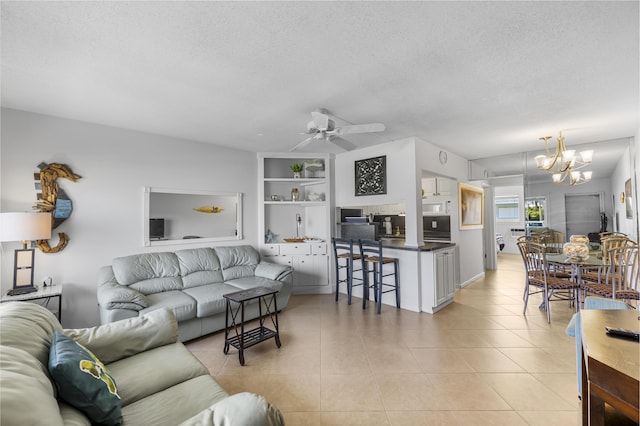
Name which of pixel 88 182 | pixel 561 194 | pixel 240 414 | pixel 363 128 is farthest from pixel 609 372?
pixel 561 194

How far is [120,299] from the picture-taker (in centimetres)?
266

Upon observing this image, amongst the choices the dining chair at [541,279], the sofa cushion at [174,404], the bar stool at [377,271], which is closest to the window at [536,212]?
the dining chair at [541,279]

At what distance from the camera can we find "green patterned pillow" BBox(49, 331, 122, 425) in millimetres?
1133

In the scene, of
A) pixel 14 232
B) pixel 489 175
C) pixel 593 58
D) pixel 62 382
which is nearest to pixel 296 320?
pixel 62 382

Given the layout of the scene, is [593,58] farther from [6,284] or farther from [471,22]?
[6,284]

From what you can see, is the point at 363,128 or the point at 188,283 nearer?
the point at 363,128

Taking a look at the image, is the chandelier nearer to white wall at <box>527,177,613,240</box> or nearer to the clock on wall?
white wall at <box>527,177,613,240</box>

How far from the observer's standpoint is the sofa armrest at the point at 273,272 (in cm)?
382

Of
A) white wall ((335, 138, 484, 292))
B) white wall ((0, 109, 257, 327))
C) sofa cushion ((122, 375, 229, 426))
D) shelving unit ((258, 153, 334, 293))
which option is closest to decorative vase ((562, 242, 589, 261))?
white wall ((335, 138, 484, 292))

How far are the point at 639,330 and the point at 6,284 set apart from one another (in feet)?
16.0

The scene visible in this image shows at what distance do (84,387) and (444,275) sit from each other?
4.00m

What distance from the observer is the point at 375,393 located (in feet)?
6.85

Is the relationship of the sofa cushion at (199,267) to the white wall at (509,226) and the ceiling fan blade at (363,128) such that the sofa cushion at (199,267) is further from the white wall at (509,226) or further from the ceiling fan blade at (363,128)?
the white wall at (509,226)

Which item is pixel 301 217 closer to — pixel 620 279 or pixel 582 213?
pixel 620 279
